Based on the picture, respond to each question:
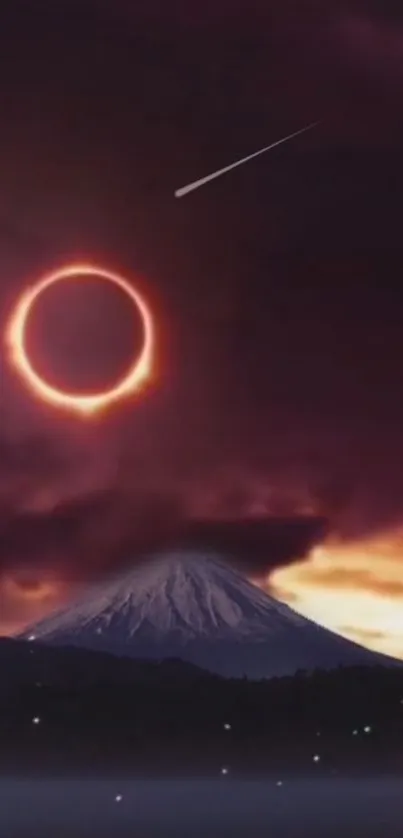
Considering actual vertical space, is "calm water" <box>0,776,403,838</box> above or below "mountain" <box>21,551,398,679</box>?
below

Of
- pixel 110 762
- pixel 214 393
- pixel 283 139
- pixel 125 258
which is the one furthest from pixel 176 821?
pixel 283 139

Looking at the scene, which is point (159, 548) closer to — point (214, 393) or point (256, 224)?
point (214, 393)

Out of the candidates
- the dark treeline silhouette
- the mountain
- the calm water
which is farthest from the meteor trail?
the calm water

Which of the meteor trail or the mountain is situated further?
the meteor trail

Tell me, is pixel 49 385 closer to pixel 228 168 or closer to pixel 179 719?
pixel 228 168

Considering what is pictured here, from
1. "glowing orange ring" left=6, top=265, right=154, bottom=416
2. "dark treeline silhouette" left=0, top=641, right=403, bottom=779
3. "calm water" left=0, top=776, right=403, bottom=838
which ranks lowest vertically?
"calm water" left=0, top=776, right=403, bottom=838

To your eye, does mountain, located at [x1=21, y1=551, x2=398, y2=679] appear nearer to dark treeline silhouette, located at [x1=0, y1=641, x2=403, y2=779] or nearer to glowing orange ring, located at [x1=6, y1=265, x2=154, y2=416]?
dark treeline silhouette, located at [x1=0, y1=641, x2=403, y2=779]
